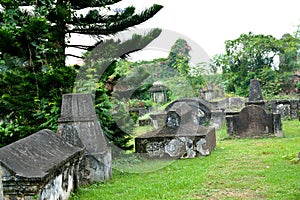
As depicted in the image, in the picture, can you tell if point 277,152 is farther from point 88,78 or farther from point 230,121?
point 88,78

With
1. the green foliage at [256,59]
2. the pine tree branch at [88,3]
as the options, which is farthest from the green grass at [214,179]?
the green foliage at [256,59]

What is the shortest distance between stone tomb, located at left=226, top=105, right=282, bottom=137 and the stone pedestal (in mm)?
6831

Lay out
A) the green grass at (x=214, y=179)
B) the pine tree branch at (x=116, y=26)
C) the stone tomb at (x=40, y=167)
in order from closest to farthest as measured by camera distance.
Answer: the stone tomb at (x=40, y=167) < the green grass at (x=214, y=179) < the pine tree branch at (x=116, y=26)

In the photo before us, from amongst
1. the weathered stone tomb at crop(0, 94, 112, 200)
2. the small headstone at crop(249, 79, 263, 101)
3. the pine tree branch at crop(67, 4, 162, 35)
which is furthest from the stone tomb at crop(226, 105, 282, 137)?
the weathered stone tomb at crop(0, 94, 112, 200)

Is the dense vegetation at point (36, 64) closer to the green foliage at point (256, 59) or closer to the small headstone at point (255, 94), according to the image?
the small headstone at point (255, 94)

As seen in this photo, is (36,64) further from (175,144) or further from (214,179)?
(214,179)

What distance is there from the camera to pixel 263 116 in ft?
40.4

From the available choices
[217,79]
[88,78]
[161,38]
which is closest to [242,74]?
[217,79]

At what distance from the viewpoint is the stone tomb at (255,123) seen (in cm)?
1222

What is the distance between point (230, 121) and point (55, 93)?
684cm

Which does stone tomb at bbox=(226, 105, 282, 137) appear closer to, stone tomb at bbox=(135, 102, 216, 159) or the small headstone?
the small headstone

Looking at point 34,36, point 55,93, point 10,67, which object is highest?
point 34,36

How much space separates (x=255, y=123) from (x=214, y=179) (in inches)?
249

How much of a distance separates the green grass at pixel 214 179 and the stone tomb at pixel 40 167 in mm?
477
